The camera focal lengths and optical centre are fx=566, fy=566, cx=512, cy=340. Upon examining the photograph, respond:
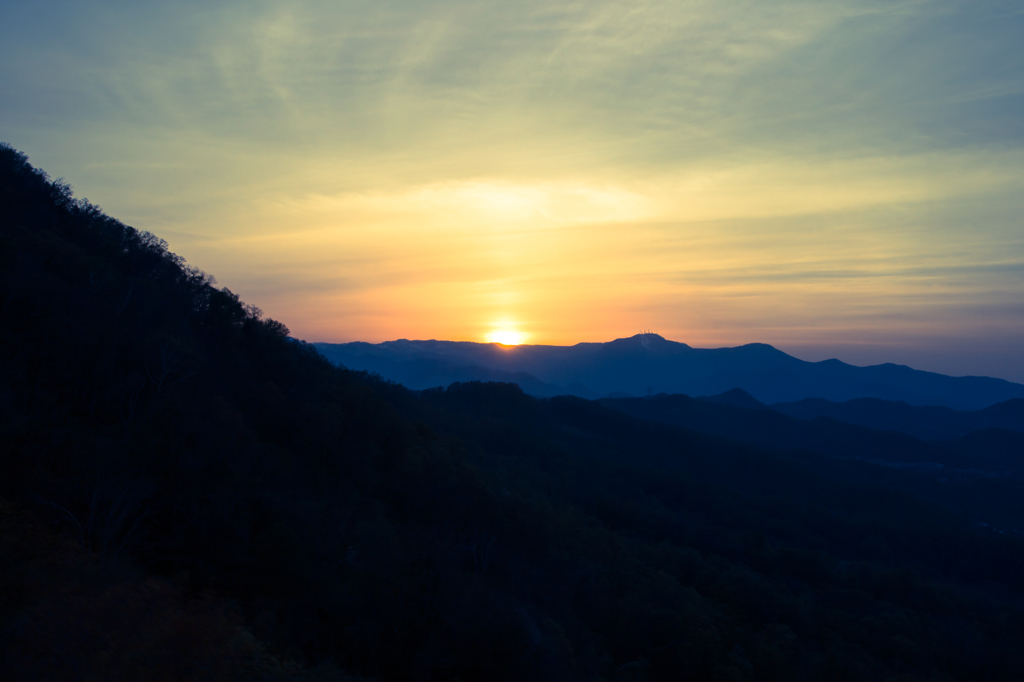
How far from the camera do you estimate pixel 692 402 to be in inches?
7717

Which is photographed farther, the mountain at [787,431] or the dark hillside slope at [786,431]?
the dark hillside slope at [786,431]

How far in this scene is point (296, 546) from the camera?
822 inches

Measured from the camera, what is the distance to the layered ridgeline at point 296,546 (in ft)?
33.3

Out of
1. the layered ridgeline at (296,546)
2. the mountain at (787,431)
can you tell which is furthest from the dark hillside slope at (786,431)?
the layered ridgeline at (296,546)

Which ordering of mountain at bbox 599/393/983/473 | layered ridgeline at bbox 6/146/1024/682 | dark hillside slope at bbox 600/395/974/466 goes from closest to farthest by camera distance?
layered ridgeline at bbox 6/146/1024/682
mountain at bbox 599/393/983/473
dark hillside slope at bbox 600/395/974/466

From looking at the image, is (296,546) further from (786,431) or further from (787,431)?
(787,431)

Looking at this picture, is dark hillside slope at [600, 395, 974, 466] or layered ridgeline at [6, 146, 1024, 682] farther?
dark hillside slope at [600, 395, 974, 466]

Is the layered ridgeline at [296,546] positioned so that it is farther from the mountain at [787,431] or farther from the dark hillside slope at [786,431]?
the dark hillside slope at [786,431]

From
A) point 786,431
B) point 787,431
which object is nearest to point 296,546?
point 786,431

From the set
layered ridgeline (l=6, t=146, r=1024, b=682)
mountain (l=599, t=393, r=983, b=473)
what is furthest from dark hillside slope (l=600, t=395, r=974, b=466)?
layered ridgeline (l=6, t=146, r=1024, b=682)

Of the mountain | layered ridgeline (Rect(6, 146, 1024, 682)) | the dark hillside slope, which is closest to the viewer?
layered ridgeline (Rect(6, 146, 1024, 682))

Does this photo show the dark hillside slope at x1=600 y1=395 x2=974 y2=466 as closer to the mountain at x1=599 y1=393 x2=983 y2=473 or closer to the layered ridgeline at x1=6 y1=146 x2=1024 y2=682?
the mountain at x1=599 y1=393 x2=983 y2=473

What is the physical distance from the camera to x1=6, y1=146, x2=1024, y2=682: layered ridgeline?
1014cm

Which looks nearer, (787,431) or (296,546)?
(296,546)
